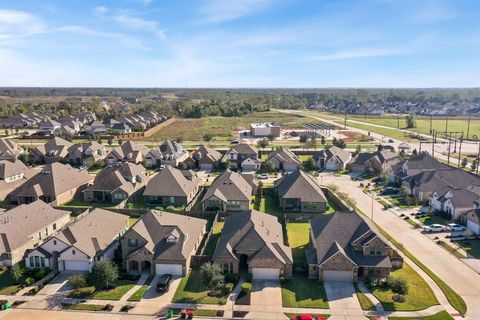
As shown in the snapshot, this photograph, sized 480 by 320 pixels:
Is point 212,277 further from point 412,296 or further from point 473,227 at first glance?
point 473,227

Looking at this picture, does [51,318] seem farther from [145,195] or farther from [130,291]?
[145,195]

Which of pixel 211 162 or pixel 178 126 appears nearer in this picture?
pixel 211 162

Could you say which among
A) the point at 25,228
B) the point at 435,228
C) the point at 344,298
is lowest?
the point at 344,298

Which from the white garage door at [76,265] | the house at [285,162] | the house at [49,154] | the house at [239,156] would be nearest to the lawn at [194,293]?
the white garage door at [76,265]

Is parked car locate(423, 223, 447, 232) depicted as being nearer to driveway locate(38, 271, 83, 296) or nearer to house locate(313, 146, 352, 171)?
house locate(313, 146, 352, 171)

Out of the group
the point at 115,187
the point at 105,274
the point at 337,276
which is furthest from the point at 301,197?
the point at 105,274

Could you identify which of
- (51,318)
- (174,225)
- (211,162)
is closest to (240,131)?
(211,162)

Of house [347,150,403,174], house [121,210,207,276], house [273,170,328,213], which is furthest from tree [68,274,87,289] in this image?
house [347,150,403,174]

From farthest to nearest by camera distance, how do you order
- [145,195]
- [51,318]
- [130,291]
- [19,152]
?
[19,152] < [145,195] < [130,291] < [51,318]
